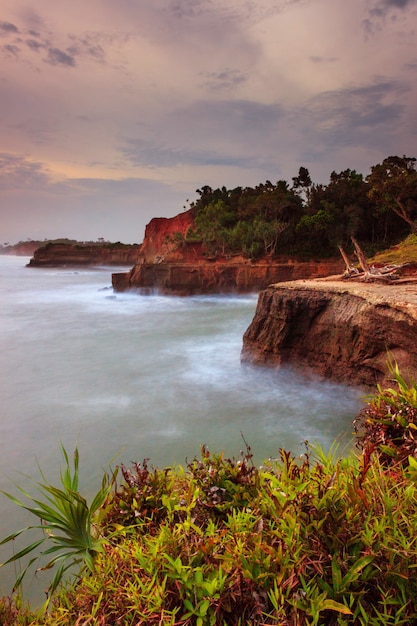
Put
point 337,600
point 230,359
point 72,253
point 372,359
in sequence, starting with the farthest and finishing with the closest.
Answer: point 72,253 → point 230,359 → point 372,359 → point 337,600

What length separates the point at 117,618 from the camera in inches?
77.6

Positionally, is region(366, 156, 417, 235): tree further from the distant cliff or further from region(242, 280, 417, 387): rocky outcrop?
region(242, 280, 417, 387): rocky outcrop

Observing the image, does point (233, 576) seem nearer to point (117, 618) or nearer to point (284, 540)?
point (284, 540)

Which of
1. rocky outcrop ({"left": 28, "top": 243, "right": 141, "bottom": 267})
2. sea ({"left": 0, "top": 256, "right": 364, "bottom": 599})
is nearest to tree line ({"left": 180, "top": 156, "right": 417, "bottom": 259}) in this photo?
sea ({"left": 0, "top": 256, "right": 364, "bottom": 599})

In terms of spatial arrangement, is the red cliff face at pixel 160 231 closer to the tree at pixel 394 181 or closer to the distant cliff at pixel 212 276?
the distant cliff at pixel 212 276

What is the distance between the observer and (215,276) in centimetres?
3033

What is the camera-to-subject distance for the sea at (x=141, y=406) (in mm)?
6344

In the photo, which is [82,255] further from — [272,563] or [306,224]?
[272,563]

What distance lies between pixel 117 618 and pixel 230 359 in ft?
33.7

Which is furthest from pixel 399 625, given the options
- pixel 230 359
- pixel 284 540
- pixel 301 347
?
pixel 230 359

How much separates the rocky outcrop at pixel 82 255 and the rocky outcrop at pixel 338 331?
6685 centimetres

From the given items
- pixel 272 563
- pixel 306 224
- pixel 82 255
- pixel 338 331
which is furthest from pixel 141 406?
pixel 82 255

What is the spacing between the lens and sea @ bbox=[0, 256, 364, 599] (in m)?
6.34

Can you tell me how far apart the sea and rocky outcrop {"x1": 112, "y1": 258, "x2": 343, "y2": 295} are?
1317 centimetres
